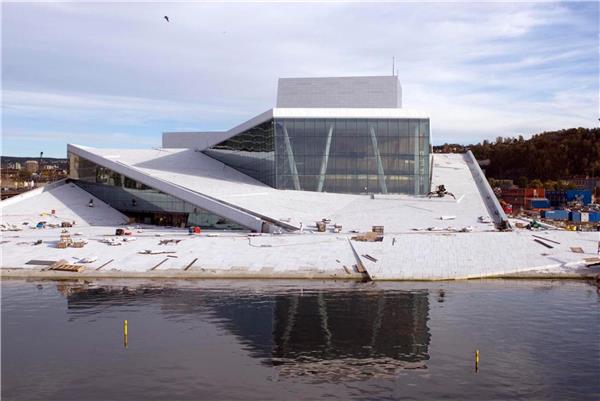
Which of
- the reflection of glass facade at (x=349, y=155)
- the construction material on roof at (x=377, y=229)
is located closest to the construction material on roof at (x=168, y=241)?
the construction material on roof at (x=377, y=229)

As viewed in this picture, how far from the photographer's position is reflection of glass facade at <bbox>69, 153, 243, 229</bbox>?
53.7 meters

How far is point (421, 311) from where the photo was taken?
1192 inches

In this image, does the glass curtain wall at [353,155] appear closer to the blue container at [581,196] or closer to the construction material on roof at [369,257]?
the construction material on roof at [369,257]

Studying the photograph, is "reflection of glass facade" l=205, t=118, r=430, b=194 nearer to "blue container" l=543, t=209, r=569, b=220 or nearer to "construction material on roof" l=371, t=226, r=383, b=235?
"construction material on roof" l=371, t=226, r=383, b=235

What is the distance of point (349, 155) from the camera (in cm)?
5972

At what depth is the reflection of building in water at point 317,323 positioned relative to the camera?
23.5 metres

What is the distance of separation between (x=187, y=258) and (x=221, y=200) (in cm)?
1201

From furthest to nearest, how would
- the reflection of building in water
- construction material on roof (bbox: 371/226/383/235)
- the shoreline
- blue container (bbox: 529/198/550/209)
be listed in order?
blue container (bbox: 529/198/550/209)
construction material on roof (bbox: 371/226/383/235)
the shoreline
the reflection of building in water

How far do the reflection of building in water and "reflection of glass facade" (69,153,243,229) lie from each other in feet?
60.4

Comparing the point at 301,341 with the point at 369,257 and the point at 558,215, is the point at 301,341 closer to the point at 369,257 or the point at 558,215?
the point at 369,257

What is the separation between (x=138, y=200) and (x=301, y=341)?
1420 inches

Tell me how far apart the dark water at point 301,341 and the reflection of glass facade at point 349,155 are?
79.4ft

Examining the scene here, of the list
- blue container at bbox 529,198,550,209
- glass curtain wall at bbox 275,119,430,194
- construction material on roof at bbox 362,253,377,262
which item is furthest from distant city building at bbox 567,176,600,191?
construction material on roof at bbox 362,253,377,262

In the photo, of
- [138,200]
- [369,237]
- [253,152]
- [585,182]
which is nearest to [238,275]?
[369,237]
